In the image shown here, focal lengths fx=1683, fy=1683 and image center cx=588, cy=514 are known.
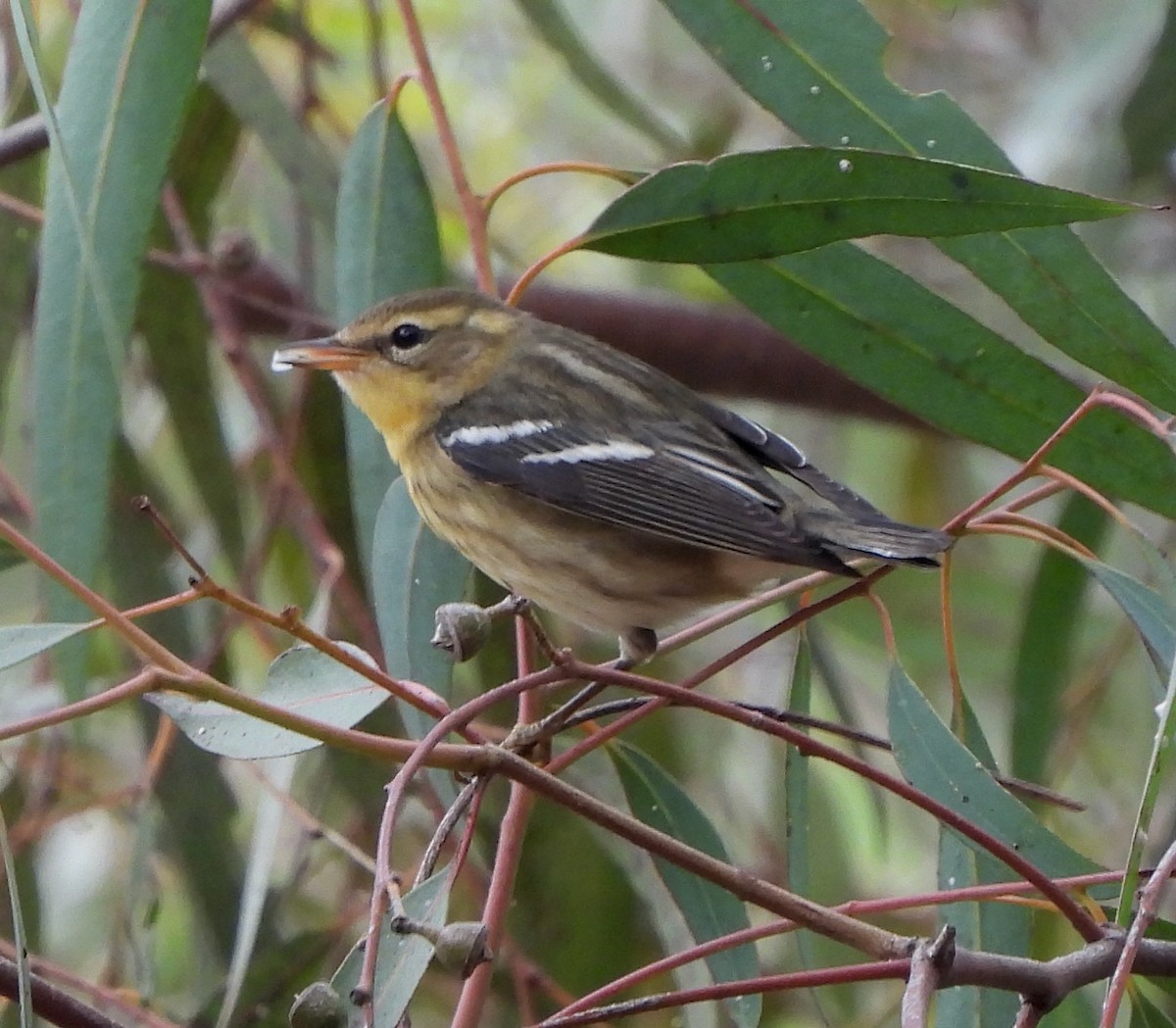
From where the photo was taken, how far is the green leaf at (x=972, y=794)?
1.63 metres

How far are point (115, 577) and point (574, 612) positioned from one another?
95 cm

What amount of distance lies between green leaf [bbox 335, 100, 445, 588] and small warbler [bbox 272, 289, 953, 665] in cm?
6

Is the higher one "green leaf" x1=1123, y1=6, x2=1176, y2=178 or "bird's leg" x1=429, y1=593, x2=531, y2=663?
"green leaf" x1=1123, y1=6, x2=1176, y2=178

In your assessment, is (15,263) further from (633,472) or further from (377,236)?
(633,472)

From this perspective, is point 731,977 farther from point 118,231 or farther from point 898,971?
point 118,231

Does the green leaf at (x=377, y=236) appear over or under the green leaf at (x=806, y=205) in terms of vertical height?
under

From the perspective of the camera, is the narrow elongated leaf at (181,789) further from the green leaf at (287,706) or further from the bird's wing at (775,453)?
the green leaf at (287,706)

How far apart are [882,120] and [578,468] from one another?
61cm

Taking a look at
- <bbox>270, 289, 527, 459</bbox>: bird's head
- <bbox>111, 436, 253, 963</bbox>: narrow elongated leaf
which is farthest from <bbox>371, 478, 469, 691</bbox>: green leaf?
<bbox>111, 436, 253, 963</bbox>: narrow elongated leaf

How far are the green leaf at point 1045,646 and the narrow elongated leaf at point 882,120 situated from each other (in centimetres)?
74

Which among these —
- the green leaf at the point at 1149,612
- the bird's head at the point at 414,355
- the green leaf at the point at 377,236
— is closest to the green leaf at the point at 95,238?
the green leaf at the point at 377,236

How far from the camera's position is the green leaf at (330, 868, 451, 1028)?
50.5 inches

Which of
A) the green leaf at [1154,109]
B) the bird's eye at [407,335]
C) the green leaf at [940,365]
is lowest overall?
the bird's eye at [407,335]

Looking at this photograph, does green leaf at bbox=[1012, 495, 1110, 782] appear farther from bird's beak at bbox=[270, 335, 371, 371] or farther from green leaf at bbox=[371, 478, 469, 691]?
bird's beak at bbox=[270, 335, 371, 371]
